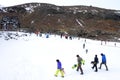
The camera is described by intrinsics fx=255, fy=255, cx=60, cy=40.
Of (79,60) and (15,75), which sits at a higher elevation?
(79,60)

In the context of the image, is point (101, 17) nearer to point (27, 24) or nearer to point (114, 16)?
point (114, 16)

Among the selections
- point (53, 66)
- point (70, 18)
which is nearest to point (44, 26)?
point (70, 18)

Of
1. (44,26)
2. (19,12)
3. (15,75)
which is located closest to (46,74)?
(15,75)

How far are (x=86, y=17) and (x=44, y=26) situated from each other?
67.0 ft

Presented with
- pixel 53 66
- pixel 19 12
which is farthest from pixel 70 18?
pixel 53 66

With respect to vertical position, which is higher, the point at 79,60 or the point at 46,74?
the point at 79,60

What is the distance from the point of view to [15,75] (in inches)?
695

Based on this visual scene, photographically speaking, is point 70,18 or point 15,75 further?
point 70,18

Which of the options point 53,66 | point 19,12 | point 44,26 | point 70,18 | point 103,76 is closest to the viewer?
point 103,76

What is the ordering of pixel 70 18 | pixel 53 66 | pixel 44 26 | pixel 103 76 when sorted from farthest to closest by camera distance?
pixel 70 18, pixel 44 26, pixel 53 66, pixel 103 76

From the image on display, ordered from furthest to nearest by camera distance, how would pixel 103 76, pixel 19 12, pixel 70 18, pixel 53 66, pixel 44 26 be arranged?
pixel 19 12 < pixel 70 18 < pixel 44 26 < pixel 53 66 < pixel 103 76

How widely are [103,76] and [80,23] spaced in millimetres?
85694

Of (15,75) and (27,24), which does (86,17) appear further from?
(15,75)

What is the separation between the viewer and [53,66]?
21.7 metres
